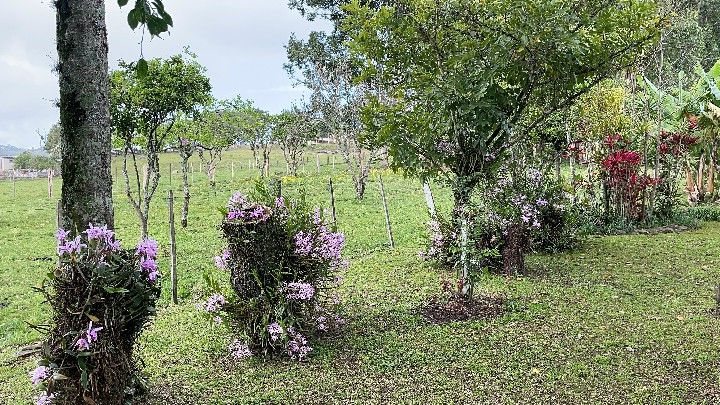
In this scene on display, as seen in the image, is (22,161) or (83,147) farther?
(22,161)

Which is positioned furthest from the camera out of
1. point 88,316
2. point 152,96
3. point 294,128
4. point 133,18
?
point 294,128

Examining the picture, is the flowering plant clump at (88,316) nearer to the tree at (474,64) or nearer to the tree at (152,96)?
the tree at (474,64)

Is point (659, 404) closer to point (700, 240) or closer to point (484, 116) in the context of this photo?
point (484, 116)

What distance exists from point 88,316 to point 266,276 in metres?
1.77

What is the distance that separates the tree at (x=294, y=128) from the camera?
24.9 meters

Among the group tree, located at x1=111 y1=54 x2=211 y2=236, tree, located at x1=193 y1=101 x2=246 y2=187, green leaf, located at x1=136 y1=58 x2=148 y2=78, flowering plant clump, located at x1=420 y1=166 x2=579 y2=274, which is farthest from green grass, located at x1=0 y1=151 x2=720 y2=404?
tree, located at x1=193 y1=101 x2=246 y2=187

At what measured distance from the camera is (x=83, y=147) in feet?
12.2

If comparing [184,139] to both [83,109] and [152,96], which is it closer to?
[152,96]

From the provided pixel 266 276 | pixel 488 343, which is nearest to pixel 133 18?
pixel 266 276

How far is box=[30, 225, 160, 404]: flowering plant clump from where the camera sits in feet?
11.5

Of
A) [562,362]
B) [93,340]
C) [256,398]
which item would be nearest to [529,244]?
[562,362]

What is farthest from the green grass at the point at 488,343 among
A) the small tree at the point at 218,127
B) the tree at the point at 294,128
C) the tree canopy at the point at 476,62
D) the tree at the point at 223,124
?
the tree at the point at 294,128

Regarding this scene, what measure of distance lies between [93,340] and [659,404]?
3553mm

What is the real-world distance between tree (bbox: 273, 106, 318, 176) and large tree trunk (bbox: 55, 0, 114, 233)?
1983 cm
